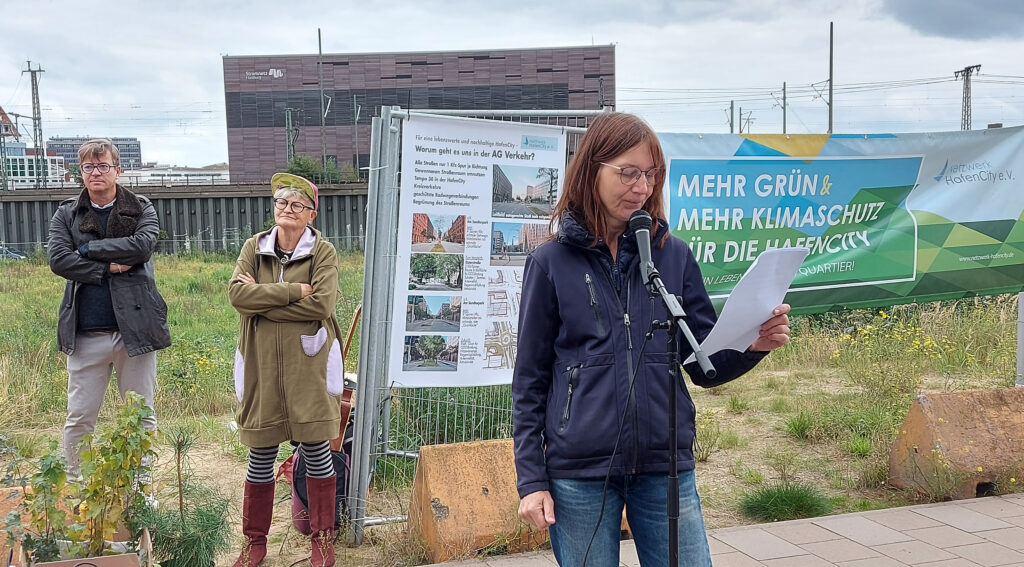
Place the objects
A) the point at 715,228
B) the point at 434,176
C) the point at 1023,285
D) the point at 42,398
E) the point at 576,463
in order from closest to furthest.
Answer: the point at 576,463, the point at 434,176, the point at 715,228, the point at 1023,285, the point at 42,398

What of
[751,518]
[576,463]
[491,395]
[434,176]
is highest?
[434,176]

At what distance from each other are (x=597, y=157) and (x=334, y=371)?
244 cm

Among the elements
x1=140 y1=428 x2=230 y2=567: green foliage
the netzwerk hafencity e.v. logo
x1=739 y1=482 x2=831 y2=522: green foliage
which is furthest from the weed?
x1=140 y1=428 x2=230 y2=567: green foliage

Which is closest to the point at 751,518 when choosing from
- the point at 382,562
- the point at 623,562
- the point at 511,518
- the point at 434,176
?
the point at 623,562

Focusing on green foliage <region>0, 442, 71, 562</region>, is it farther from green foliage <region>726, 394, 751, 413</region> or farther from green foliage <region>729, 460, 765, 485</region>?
green foliage <region>726, 394, 751, 413</region>

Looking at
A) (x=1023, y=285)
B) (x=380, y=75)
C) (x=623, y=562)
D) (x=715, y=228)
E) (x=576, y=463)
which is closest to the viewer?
(x=576, y=463)

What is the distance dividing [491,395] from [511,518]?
991mm

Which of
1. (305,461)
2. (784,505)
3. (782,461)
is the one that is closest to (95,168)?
(305,461)

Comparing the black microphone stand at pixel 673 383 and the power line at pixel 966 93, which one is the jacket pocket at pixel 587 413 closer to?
the black microphone stand at pixel 673 383

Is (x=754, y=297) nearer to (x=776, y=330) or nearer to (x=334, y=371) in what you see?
(x=776, y=330)

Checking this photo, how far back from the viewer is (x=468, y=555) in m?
4.40

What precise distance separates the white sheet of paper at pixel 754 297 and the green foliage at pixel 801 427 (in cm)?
472

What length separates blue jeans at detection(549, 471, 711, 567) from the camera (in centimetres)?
233

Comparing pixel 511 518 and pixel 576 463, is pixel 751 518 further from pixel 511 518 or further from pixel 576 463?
pixel 576 463
